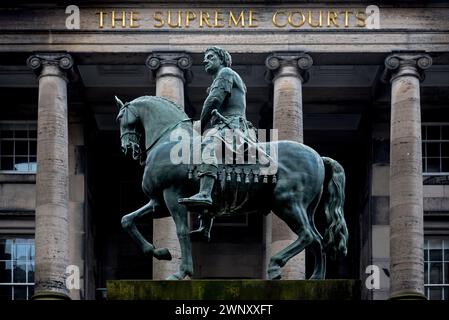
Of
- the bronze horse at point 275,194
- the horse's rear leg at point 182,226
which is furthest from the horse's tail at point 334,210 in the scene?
the horse's rear leg at point 182,226

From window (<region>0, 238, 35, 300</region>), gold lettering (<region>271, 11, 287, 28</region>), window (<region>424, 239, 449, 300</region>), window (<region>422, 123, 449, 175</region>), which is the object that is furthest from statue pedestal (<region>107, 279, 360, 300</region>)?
window (<region>422, 123, 449, 175</region>)

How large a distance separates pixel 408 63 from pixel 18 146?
1347 centimetres

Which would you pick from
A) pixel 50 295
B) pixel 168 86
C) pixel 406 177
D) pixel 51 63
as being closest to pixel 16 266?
pixel 50 295

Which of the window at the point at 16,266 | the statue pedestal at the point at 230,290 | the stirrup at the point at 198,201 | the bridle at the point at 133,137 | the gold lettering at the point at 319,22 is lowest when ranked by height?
the statue pedestal at the point at 230,290

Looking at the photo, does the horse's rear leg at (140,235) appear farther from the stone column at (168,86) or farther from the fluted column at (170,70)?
the fluted column at (170,70)

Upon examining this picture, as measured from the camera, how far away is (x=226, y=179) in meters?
31.3

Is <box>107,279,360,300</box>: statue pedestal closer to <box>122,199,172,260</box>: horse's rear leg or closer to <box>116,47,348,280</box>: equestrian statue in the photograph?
<box>116,47,348,280</box>: equestrian statue

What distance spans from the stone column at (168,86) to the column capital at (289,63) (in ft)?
8.12

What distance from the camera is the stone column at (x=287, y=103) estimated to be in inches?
2159

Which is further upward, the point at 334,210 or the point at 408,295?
the point at 408,295

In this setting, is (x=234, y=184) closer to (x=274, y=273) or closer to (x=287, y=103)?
(x=274, y=273)

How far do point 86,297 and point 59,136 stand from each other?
249 inches

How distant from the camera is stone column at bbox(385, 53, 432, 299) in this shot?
54469 mm
